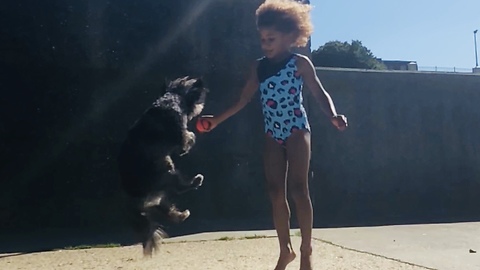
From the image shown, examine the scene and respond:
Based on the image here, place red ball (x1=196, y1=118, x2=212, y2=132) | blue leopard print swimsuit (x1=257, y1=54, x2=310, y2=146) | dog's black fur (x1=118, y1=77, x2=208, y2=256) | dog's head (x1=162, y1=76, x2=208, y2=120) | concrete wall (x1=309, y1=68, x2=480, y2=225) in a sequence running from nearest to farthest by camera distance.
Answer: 1. blue leopard print swimsuit (x1=257, y1=54, x2=310, y2=146)
2. dog's black fur (x1=118, y1=77, x2=208, y2=256)
3. red ball (x1=196, y1=118, x2=212, y2=132)
4. dog's head (x1=162, y1=76, x2=208, y2=120)
5. concrete wall (x1=309, y1=68, x2=480, y2=225)

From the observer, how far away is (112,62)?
853cm

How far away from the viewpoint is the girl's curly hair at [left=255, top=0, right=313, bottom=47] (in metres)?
4.12

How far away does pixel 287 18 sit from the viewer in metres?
4.13

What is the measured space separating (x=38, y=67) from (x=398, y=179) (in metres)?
5.90

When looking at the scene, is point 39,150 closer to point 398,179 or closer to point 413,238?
point 413,238

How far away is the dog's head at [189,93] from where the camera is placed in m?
4.66

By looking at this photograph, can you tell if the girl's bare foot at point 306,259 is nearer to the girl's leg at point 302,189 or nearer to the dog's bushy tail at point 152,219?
the girl's leg at point 302,189

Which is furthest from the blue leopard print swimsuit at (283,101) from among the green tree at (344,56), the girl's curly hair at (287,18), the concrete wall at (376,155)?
the green tree at (344,56)

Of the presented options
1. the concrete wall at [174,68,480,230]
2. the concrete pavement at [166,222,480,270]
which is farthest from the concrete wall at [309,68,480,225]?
the concrete pavement at [166,222,480,270]

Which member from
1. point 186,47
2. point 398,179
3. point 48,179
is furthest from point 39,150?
point 398,179

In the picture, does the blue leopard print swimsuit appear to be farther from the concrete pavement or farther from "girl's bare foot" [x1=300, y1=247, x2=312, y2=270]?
the concrete pavement

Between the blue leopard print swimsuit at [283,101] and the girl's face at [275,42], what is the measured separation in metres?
0.07

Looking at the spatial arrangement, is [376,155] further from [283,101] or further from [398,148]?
[283,101]

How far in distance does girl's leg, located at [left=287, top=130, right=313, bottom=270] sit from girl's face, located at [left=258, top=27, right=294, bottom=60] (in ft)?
1.91
